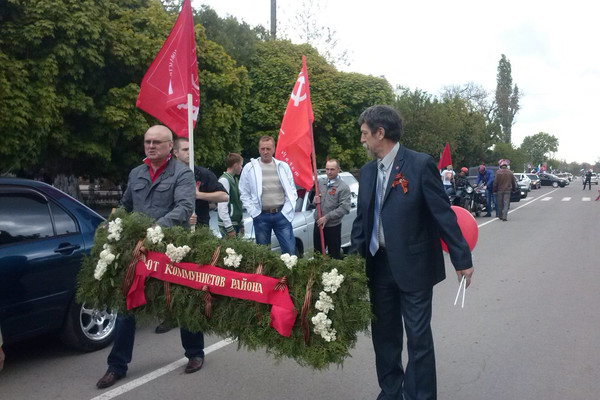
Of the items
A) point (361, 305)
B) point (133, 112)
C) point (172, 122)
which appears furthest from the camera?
point (133, 112)

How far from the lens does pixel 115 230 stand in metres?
4.12

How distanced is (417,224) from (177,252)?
1533mm

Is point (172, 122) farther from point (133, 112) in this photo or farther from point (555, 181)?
point (555, 181)

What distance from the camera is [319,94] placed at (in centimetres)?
2434

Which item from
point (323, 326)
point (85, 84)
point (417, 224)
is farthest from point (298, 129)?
point (85, 84)

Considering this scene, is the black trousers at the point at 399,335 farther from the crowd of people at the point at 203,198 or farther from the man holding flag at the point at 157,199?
the man holding flag at the point at 157,199

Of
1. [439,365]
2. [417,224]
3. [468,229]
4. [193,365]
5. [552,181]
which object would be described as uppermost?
[417,224]

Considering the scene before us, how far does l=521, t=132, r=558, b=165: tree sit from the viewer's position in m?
126

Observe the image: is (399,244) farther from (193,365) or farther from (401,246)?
(193,365)

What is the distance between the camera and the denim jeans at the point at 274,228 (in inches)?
299

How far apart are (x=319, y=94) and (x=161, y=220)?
67.4ft

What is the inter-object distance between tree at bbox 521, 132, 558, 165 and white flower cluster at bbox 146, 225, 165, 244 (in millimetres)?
129919

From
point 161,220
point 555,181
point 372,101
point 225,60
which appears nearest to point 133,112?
point 225,60

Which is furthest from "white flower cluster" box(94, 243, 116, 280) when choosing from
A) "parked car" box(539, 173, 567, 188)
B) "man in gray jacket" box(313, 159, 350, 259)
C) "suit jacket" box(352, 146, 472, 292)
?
"parked car" box(539, 173, 567, 188)
